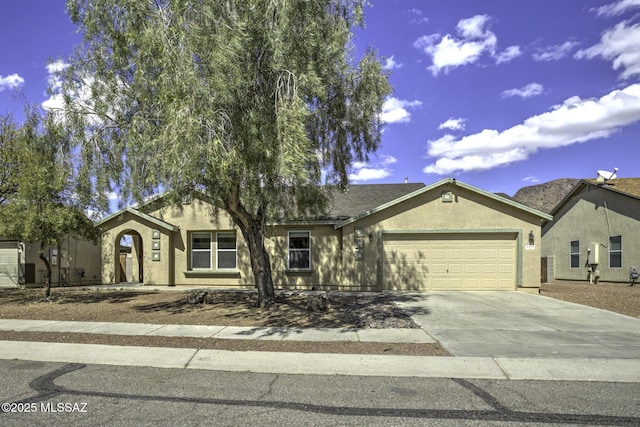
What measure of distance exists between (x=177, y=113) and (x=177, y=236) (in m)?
12.6

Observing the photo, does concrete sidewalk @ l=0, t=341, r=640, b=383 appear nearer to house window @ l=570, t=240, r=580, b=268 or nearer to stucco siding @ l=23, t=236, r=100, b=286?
stucco siding @ l=23, t=236, r=100, b=286

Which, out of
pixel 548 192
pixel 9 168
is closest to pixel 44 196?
pixel 9 168

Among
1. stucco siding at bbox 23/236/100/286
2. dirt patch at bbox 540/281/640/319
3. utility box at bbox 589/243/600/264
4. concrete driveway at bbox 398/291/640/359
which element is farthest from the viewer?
utility box at bbox 589/243/600/264

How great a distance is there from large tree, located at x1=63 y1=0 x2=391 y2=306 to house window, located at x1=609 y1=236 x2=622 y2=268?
53.4 feet

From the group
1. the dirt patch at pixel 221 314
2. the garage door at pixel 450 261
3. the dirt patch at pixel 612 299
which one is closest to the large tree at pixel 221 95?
the dirt patch at pixel 221 314

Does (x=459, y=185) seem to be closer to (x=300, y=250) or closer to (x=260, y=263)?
(x=300, y=250)

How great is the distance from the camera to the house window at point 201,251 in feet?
61.6

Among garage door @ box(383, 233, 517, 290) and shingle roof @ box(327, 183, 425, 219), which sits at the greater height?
shingle roof @ box(327, 183, 425, 219)

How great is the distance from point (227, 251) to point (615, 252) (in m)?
18.7

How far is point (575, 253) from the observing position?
76.2 feet

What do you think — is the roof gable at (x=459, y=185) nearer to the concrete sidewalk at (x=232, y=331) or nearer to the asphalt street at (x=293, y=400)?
the concrete sidewalk at (x=232, y=331)

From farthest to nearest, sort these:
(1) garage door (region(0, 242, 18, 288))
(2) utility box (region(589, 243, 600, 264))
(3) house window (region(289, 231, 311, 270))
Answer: (2) utility box (region(589, 243, 600, 264)) → (1) garage door (region(0, 242, 18, 288)) → (3) house window (region(289, 231, 311, 270))

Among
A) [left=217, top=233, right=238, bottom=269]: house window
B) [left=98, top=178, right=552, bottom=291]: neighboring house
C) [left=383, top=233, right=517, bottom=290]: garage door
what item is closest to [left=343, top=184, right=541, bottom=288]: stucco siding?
[left=98, top=178, right=552, bottom=291]: neighboring house

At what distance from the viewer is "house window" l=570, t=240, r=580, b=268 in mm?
22922
